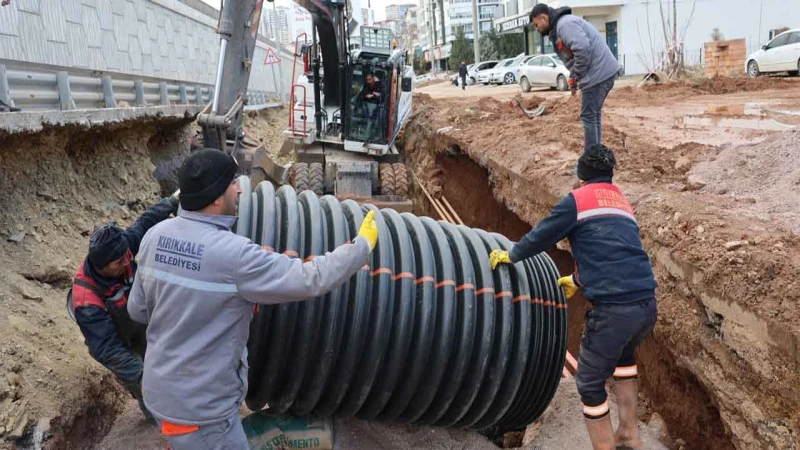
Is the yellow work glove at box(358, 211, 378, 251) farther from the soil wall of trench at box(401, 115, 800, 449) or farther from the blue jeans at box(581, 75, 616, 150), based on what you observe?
the blue jeans at box(581, 75, 616, 150)

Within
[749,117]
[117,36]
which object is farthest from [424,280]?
[749,117]

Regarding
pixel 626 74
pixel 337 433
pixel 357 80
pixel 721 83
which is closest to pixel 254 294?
pixel 337 433

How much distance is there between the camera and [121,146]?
7582mm

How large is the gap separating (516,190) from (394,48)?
424cm

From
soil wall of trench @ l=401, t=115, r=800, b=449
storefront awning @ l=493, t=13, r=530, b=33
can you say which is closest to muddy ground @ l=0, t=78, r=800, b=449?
soil wall of trench @ l=401, t=115, r=800, b=449

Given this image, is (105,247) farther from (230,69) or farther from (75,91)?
(75,91)

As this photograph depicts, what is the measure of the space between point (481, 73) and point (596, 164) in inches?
1281

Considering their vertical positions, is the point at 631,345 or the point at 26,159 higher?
the point at 26,159

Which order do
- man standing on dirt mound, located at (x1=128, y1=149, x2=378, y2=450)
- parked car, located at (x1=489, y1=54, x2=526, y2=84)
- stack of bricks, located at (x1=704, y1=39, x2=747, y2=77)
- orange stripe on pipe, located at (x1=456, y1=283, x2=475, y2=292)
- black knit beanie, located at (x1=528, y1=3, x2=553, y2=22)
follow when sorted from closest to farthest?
man standing on dirt mound, located at (x1=128, y1=149, x2=378, y2=450), orange stripe on pipe, located at (x1=456, y1=283, x2=475, y2=292), black knit beanie, located at (x1=528, y1=3, x2=553, y2=22), stack of bricks, located at (x1=704, y1=39, x2=747, y2=77), parked car, located at (x1=489, y1=54, x2=526, y2=84)

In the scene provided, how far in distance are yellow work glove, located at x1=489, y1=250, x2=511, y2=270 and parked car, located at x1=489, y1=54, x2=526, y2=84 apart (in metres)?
28.8

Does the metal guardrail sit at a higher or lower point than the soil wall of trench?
higher

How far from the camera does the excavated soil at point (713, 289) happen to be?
11.6 feet

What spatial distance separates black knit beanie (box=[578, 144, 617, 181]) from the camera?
3547 millimetres

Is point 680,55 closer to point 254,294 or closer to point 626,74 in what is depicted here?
point 626,74
